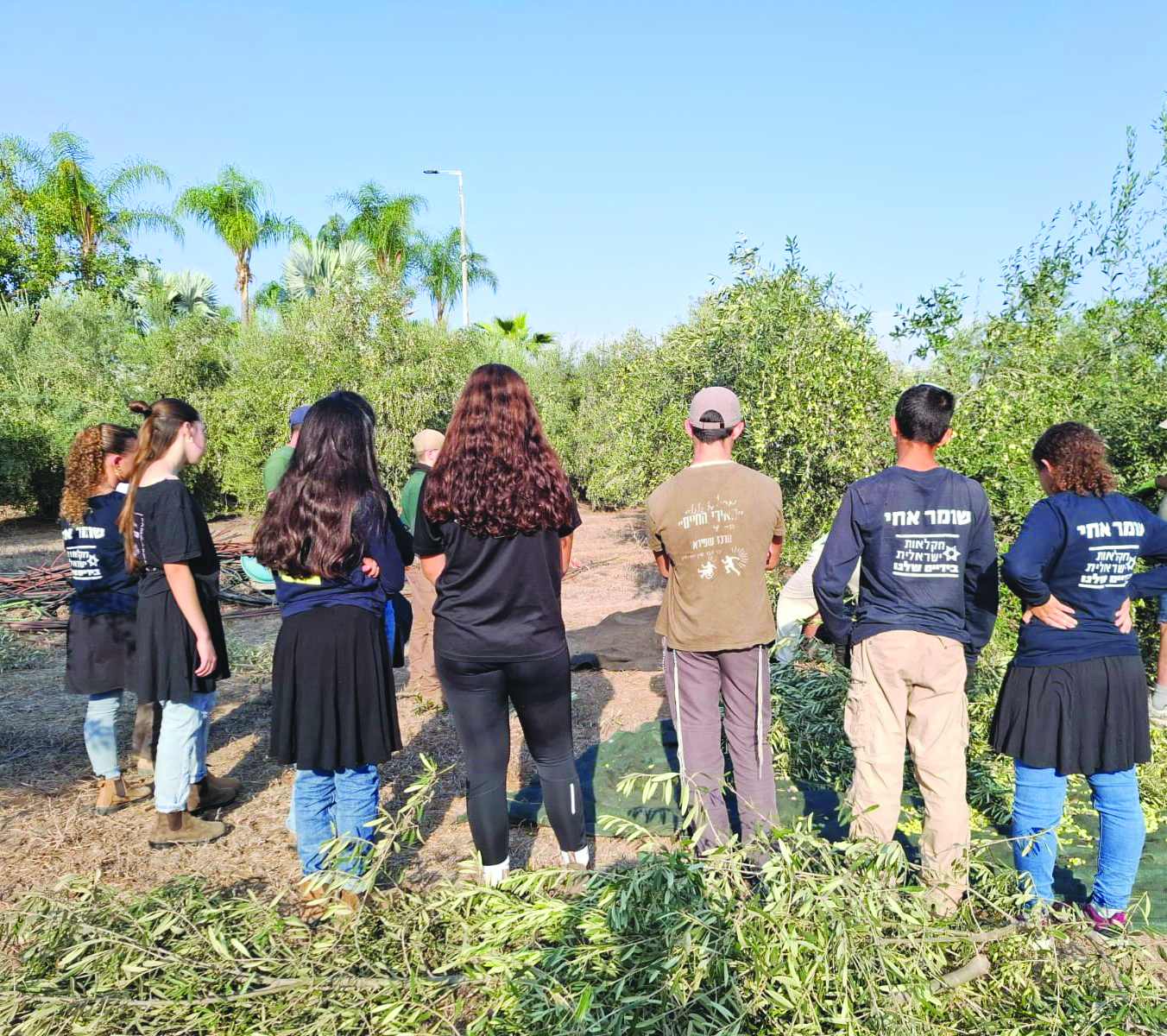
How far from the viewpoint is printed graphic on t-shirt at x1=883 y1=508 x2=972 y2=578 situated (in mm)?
2957

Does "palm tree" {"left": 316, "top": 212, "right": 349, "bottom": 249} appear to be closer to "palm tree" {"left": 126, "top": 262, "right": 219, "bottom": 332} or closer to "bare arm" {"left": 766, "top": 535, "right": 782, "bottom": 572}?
"palm tree" {"left": 126, "top": 262, "right": 219, "bottom": 332}

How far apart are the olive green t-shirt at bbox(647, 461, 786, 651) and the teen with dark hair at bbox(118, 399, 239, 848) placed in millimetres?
2041

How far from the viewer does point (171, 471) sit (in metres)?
3.73

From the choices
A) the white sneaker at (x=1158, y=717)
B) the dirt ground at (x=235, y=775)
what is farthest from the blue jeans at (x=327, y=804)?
the white sneaker at (x=1158, y=717)

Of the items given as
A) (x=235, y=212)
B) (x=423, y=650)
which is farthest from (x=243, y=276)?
(x=423, y=650)

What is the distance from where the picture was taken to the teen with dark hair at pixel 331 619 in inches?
116

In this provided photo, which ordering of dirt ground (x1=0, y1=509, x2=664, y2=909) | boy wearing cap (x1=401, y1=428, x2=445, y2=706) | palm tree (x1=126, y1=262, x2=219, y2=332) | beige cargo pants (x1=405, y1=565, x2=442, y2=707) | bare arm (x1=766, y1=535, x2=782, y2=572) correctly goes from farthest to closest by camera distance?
palm tree (x1=126, y1=262, x2=219, y2=332) → beige cargo pants (x1=405, y1=565, x2=442, y2=707) → boy wearing cap (x1=401, y1=428, x2=445, y2=706) → dirt ground (x1=0, y1=509, x2=664, y2=909) → bare arm (x1=766, y1=535, x2=782, y2=572)

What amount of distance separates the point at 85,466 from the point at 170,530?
1027 mm

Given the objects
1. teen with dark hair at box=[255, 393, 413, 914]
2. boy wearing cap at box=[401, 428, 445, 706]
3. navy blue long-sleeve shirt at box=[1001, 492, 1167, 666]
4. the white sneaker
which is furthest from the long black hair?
the white sneaker

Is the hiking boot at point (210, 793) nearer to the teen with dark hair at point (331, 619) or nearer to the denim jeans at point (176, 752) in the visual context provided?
the denim jeans at point (176, 752)

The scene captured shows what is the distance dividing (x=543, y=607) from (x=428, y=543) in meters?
0.47

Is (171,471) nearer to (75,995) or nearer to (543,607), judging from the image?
(543,607)

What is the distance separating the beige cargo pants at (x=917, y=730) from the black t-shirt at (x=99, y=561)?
3494 mm

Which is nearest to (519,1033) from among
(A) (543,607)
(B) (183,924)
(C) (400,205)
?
(B) (183,924)
